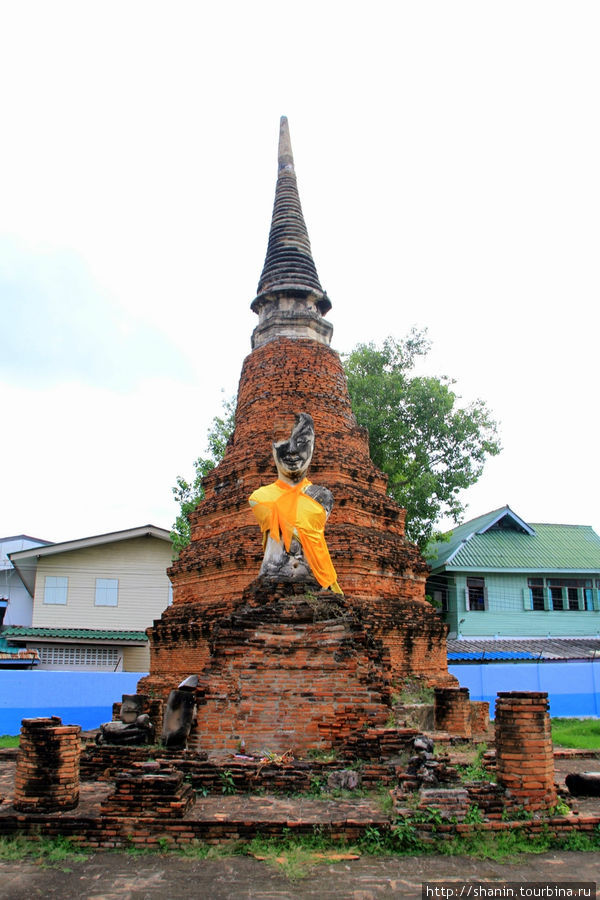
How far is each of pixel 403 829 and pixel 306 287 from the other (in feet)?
41.6

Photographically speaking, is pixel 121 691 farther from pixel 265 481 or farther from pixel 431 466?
pixel 431 466

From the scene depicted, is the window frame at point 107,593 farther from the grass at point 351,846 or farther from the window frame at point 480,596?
the grass at point 351,846

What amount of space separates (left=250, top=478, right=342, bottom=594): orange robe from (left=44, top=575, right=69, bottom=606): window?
15.7 metres

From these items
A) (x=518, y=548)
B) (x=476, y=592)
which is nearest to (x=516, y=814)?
(x=476, y=592)

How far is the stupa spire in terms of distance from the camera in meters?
16.8

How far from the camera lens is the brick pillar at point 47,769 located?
7531 mm

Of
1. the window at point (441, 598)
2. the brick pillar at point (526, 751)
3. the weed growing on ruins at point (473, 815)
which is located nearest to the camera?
the weed growing on ruins at point (473, 815)

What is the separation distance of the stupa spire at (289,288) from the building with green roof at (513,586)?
11330 millimetres

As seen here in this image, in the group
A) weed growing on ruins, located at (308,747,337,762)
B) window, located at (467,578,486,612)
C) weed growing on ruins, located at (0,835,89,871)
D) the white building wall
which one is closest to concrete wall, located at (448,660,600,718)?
window, located at (467,578,486,612)

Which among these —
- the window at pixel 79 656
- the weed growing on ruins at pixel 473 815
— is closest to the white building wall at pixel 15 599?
the window at pixel 79 656

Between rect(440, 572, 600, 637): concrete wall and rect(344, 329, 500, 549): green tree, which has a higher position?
rect(344, 329, 500, 549): green tree

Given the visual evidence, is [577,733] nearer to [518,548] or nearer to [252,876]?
[518,548]

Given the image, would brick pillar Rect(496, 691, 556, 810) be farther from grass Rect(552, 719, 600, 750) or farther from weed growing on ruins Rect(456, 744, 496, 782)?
grass Rect(552, 719, 600, 750)

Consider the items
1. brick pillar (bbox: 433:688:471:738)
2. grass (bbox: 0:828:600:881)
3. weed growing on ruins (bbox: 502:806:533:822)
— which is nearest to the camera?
grass (bbox: 0:828:600:881)
